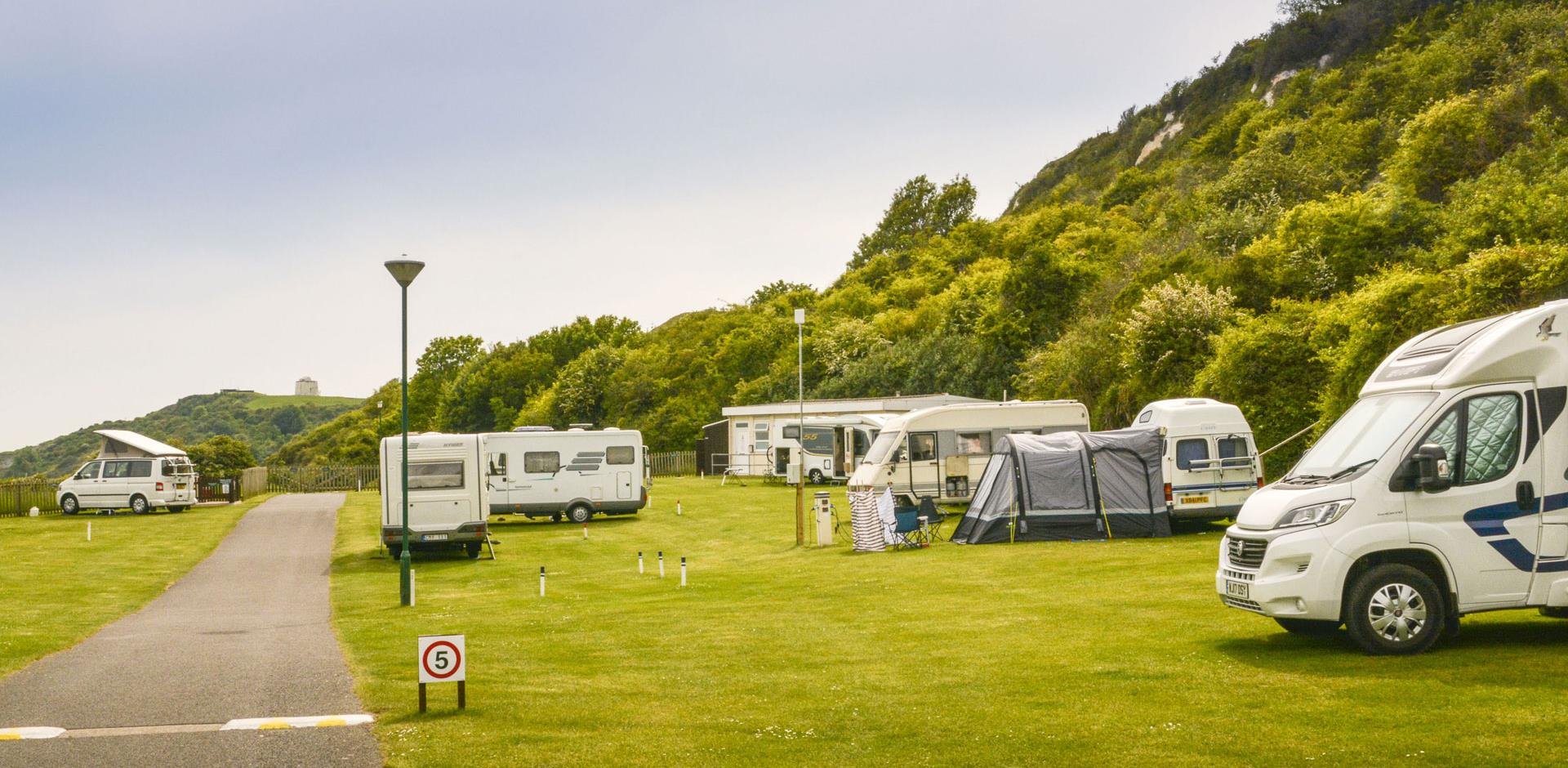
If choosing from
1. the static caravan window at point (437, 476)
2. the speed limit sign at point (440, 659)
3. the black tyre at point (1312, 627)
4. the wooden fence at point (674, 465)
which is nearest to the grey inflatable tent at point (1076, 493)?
the static caravan window at point (437, 476)

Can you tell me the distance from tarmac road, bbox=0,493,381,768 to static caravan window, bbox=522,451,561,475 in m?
12.1

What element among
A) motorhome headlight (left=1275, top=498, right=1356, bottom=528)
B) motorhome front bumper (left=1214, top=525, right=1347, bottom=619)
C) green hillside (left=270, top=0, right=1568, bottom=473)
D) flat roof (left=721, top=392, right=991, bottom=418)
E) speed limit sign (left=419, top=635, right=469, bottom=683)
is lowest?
speed limit sign (left=419, top=635, right=469, bottom=683)

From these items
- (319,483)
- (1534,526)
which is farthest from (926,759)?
(319,483)

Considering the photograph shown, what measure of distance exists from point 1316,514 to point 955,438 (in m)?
19.3

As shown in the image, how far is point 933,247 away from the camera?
94188 mm

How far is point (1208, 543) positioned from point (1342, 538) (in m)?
12.2

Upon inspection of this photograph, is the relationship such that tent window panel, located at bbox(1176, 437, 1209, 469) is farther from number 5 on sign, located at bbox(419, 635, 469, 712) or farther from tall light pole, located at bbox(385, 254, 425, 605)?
number 5 on sign, located at bbox(419, 635, 469, 712)

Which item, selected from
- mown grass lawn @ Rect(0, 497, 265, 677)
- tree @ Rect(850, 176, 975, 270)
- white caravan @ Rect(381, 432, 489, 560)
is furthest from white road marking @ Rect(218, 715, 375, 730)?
tree @ Rect(850, 176, 975, 270)

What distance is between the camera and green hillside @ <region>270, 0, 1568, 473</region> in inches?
1101

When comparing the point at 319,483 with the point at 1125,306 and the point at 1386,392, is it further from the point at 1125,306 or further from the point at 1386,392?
the point at 1386,392

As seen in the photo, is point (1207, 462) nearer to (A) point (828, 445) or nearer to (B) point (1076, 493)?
(B) point (1076, 493)

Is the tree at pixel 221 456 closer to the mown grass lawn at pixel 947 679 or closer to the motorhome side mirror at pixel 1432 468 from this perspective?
the mown grass lawn at pixel 947 679

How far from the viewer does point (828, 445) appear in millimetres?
41750

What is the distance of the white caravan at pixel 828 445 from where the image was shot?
1497 inches
